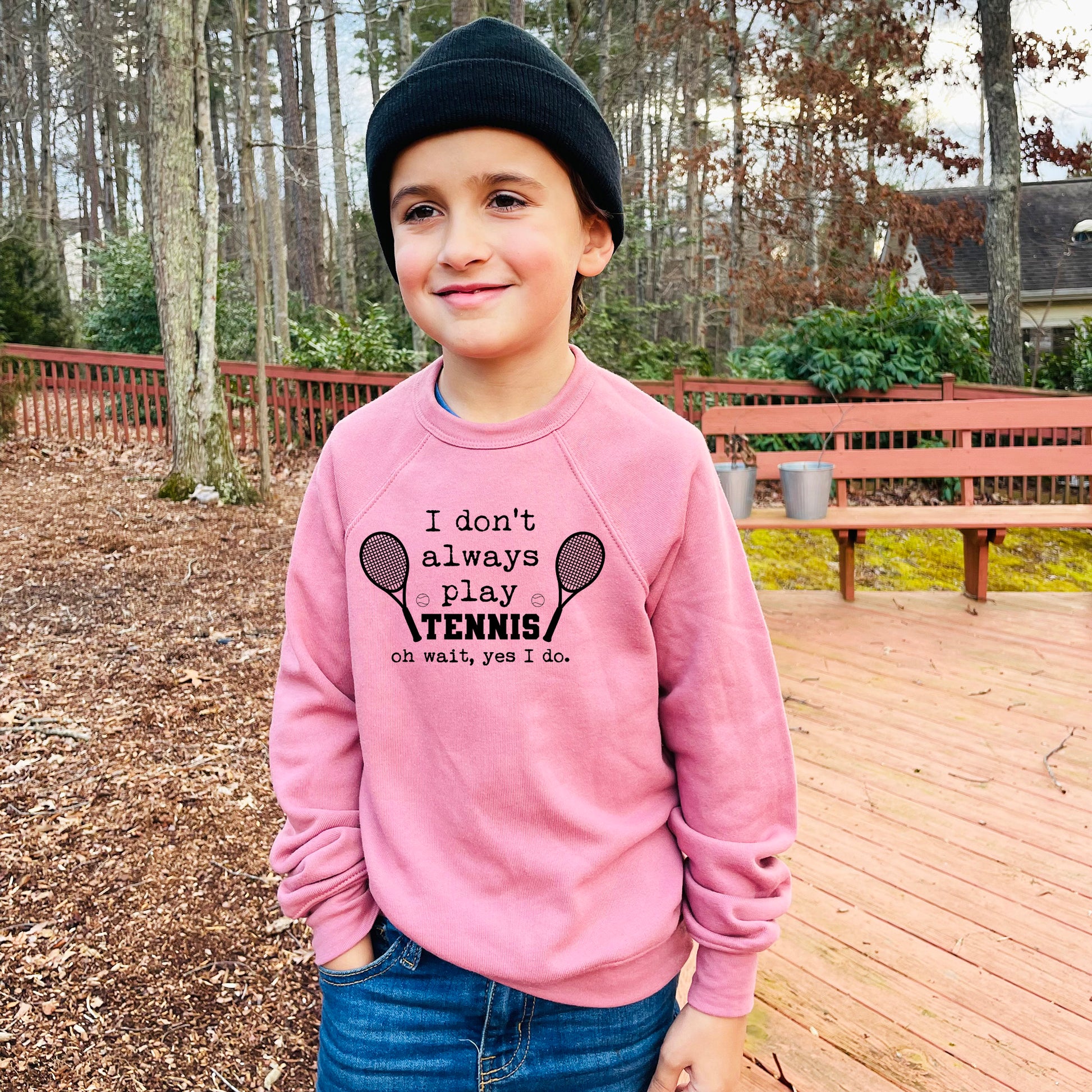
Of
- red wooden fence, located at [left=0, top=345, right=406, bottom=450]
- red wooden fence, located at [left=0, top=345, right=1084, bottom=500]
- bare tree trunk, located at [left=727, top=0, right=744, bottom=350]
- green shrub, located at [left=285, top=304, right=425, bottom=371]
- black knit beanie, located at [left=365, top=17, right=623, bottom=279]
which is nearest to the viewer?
black knit beanie, located at [left=365, top=17, right=623, bottom=279]

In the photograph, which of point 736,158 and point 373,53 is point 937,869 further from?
point 373,53

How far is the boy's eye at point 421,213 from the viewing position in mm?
1112

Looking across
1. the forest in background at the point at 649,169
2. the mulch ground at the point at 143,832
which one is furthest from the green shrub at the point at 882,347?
the mulch ground at the point at 143,832

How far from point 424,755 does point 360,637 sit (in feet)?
0.49

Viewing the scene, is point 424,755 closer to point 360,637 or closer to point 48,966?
point 360,637

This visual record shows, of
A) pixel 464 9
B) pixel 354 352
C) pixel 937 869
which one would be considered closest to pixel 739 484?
pixel 937 869

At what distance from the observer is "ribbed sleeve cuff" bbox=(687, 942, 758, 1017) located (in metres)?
1.11

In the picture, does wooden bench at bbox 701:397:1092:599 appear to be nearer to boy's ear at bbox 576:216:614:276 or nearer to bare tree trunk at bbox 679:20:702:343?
boy's ear at bbox 576:216:614:276

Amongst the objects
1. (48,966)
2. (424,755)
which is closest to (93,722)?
(48,966)

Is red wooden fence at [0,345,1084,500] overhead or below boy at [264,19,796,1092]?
overhead

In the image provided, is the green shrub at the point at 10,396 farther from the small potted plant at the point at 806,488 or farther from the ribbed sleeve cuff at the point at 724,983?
the ribbed sleeve cuff at the point at 724,983

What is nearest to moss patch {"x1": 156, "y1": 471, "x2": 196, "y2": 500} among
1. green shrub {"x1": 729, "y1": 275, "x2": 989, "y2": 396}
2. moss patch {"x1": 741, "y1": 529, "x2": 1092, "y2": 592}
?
moss patch {"x1": 741, "y1": 529, "x2": 1092, "y2": 592}

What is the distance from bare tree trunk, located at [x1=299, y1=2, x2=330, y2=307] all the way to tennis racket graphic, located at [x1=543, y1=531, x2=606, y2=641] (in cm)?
2004

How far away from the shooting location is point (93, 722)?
3.96 meters
